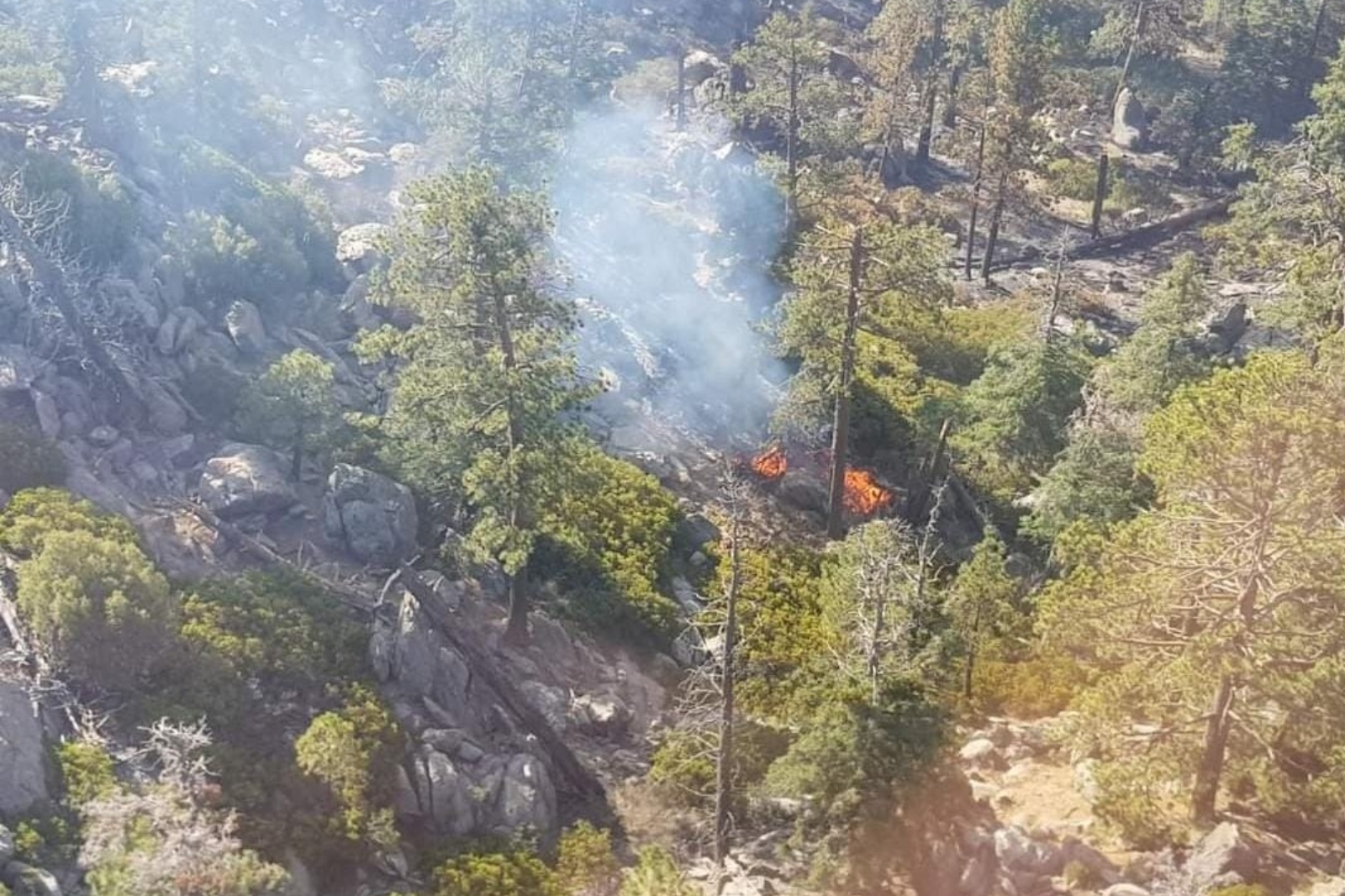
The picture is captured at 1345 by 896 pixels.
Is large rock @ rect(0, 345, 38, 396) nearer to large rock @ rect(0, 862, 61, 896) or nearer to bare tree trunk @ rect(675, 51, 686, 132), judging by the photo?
large rock @ rect(0, 862, 61, 896)

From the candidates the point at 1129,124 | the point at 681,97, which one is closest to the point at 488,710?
the point at 681,97

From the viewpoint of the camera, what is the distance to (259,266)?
31500 mm

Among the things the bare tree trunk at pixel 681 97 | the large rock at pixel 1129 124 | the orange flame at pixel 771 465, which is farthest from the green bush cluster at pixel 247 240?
the large rock at pixel 1129 124

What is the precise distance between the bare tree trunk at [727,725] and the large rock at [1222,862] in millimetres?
7338

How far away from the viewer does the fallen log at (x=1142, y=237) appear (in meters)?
51.6

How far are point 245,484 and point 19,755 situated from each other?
9.27m

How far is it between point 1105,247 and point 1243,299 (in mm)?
11430

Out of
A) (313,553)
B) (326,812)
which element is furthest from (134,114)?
(326,812)

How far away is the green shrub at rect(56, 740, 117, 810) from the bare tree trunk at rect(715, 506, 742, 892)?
9.21 meters

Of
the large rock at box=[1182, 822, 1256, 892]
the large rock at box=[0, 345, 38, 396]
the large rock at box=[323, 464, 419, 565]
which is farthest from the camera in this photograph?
the large rock at box=[323, 464, 419, 565]

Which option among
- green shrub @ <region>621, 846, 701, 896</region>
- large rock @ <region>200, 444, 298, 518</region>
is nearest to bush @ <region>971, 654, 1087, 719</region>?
green shrub @ <region>621, 846, 701, 896</region>

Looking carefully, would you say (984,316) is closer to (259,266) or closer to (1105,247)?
(1105,247)

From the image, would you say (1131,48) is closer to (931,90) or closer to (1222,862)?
(931,90)

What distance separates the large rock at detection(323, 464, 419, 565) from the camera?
935 inches
